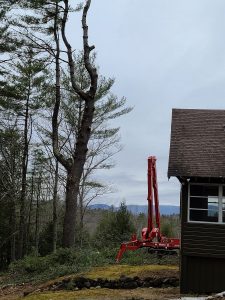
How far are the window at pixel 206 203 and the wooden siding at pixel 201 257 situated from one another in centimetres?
19

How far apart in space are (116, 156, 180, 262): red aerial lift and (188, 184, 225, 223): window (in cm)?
524

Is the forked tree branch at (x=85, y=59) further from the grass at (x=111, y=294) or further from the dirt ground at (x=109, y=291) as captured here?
the grass at (x=111, y=294)

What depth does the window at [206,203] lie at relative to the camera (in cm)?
1384

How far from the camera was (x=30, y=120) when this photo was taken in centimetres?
3322

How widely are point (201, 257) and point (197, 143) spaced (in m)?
3.44

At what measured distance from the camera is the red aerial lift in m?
19.4

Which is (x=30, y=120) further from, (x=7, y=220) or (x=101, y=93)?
(x=7, y=220)

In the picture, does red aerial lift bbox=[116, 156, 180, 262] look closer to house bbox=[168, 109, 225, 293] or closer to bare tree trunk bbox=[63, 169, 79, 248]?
bare tree trunk bbox=[63, 169, 79, 248]

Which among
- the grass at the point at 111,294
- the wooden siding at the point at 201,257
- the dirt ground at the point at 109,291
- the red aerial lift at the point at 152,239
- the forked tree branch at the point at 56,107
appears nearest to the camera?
the grass at the point at 111,294

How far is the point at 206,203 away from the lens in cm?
1398

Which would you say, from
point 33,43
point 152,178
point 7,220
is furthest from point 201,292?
point 7,220

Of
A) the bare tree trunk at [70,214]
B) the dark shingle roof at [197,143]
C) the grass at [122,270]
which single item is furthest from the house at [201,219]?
the bare tree trunk at [70,214]

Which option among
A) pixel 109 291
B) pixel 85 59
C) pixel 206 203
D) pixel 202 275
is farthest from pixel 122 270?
pixel 85 59

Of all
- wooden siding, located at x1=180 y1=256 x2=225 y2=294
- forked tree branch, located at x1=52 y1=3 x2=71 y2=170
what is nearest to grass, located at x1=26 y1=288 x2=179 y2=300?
wooden siding, located at x1=180 y1=256 x2=225 y2=294
